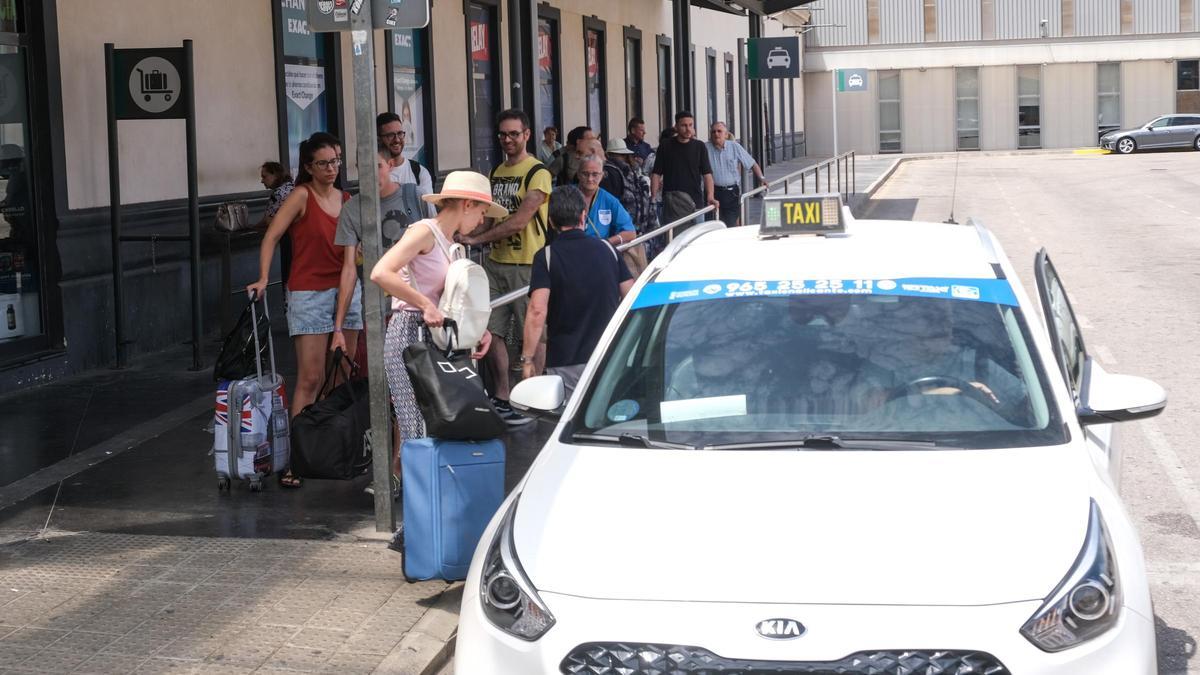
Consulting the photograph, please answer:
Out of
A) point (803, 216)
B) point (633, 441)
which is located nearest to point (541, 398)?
point (633, 441)

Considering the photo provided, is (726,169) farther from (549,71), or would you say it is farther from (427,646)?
(427,646)

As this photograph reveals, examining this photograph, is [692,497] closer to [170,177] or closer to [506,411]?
[506,411]

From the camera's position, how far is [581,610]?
3.52 metres

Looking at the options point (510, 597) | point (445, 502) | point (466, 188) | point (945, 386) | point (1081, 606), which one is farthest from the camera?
point (466, 188)

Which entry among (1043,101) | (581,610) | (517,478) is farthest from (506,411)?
(1043,101)

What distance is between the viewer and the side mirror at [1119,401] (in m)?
4.45

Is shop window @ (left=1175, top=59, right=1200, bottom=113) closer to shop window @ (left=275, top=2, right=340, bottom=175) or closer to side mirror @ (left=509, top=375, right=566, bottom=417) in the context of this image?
shop window @ (left=275, top=2, right=340, bottom=175)

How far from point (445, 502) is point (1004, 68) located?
56.2 meters

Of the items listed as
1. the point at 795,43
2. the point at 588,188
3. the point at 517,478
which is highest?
the point at 795,43

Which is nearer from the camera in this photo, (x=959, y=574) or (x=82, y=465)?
(x=959, y=574)

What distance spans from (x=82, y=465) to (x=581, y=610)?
5.37 metres

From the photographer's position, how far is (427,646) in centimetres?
519

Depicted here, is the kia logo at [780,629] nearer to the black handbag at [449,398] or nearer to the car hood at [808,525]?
the car hood at [808,525]

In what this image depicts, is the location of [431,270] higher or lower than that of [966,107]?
lower
